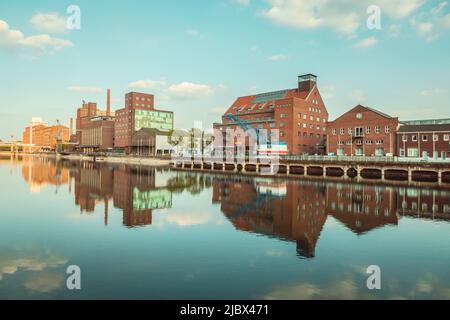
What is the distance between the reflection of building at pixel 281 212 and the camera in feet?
72.3

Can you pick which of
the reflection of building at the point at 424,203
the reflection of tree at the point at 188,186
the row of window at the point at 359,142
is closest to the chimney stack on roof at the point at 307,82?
the row of window at the point at 359,142

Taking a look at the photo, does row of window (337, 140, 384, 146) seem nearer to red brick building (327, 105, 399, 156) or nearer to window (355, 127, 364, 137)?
red brick building (327, 105, 399, 156)

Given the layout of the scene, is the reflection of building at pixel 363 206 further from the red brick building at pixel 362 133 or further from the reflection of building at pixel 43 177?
the reflection of building at pixel 43 177

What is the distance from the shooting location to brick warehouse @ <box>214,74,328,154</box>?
306 feet

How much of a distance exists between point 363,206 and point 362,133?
5186 centimetres

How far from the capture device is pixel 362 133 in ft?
260

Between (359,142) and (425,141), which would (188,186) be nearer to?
(359,142)

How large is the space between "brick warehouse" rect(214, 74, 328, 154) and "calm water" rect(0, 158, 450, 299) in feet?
191

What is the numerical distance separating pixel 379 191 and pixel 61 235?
40554 mm

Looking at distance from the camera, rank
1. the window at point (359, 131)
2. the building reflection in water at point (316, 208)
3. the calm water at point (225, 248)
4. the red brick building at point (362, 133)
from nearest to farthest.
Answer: the calm water at point (225, 248)
the building reflection in water at point (316, 208)
the red brick building at point (362, 133)
the window at point (359, 131)

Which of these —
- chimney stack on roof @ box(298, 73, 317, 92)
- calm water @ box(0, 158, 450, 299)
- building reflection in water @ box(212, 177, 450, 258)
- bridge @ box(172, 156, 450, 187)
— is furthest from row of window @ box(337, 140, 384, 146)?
calm water @ box(0, 158, 450, 299)

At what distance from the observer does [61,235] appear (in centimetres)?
2164

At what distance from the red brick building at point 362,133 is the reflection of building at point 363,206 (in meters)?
32.4
